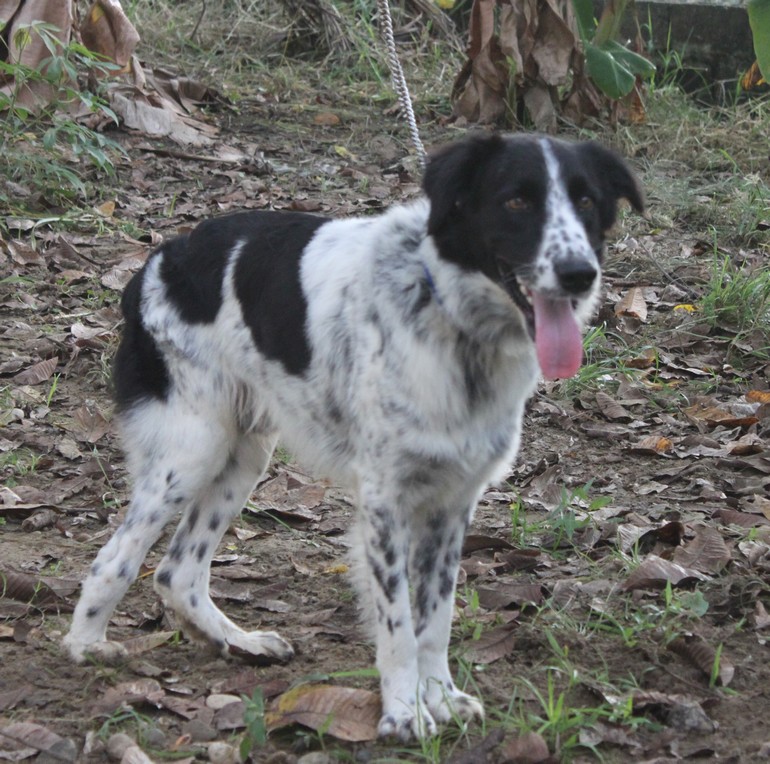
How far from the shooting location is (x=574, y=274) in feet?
9.50

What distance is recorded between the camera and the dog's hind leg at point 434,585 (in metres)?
3.32

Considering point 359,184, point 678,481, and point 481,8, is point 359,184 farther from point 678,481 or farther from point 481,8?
point 678,481

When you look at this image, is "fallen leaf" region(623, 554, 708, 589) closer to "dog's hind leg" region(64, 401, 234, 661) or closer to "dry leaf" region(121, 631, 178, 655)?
"dog's hind leg" region(64, 401, 234, 661)

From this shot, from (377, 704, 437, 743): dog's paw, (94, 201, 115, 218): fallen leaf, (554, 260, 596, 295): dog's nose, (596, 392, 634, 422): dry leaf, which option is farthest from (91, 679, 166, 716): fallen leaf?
(94, 201, 115, 218): fallen leaf

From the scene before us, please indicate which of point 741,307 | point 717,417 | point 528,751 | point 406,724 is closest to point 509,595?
point 406,724

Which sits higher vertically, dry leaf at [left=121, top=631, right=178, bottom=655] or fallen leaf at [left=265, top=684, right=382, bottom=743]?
fallen leaf at [left=265, top=684, right=382, bottom=743]

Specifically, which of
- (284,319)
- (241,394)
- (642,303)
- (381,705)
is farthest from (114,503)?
(642,303)

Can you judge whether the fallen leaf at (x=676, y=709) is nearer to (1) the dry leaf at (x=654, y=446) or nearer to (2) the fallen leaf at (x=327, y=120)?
(1) the dry leaf at (x=654, y=446)

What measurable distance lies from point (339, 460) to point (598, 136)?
4980 millimetres

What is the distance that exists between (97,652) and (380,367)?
4.03ft

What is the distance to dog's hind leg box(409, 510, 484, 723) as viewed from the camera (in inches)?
131

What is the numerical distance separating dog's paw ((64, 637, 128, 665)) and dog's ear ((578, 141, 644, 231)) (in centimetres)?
187

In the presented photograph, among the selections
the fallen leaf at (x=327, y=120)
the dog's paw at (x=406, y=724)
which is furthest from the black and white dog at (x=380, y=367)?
the fallen leaf at (x=327, y=120)

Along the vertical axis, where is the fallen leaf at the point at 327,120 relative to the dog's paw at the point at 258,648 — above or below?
above
